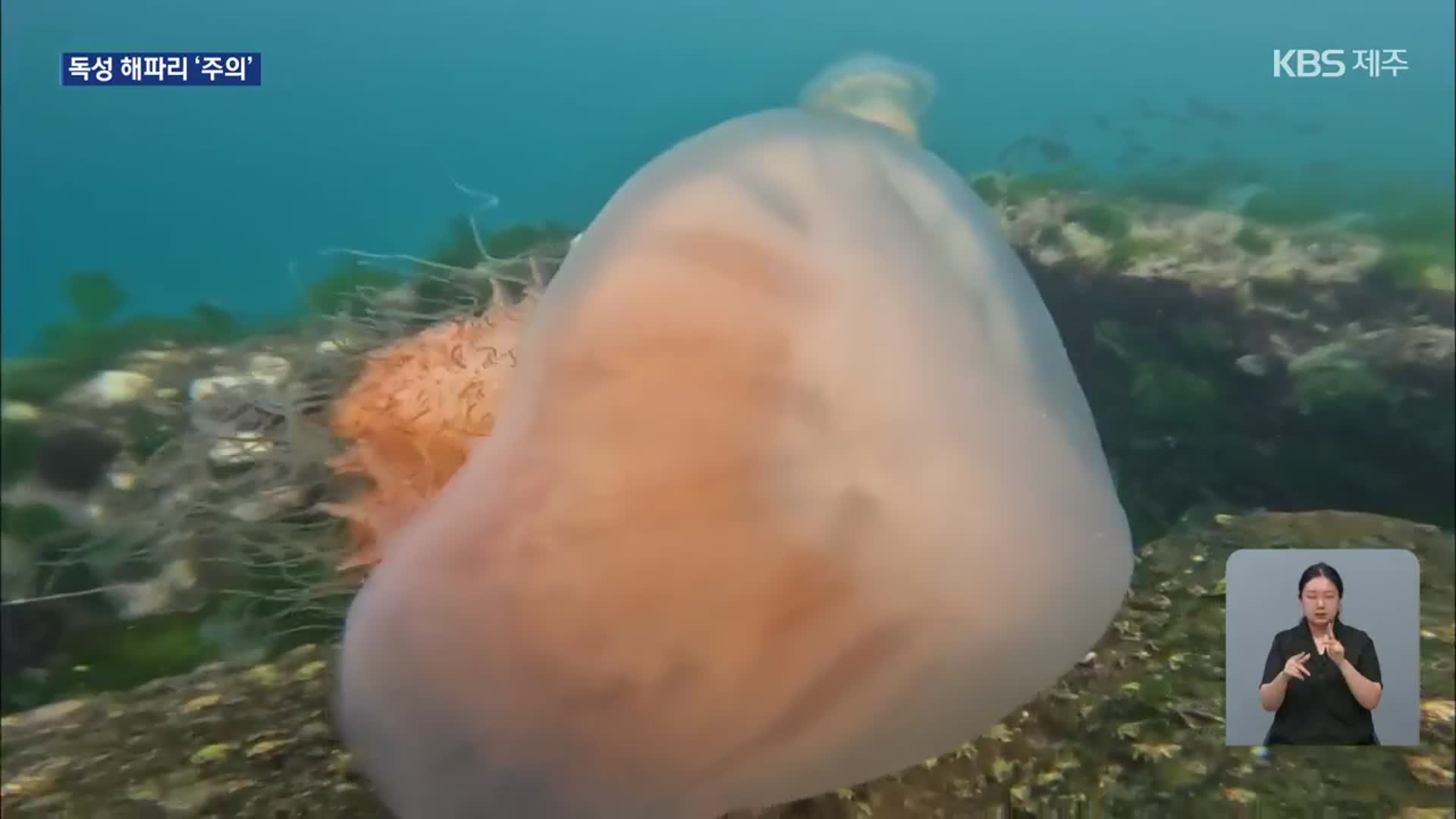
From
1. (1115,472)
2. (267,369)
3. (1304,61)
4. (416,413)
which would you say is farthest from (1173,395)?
(267,369)

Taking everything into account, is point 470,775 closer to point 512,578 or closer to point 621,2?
point 512,578

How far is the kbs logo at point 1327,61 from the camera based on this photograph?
55.7 inches

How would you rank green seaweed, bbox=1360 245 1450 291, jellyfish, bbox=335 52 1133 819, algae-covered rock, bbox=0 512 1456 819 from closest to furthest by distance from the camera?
jellyfish, bbox=335 52 1133 819 → algae-covered rock, bbox=0 512 1456 819 → green seaweed, bbox=1360 245 1450 291

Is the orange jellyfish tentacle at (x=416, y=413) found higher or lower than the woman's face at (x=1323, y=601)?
higher

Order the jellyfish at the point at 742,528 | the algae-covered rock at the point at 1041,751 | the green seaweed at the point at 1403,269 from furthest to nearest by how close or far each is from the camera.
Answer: the green seaweed at the point at 1403,269 < the algae-covered rock at the point at 1041,751 < the jellyfish at the point at 742,528

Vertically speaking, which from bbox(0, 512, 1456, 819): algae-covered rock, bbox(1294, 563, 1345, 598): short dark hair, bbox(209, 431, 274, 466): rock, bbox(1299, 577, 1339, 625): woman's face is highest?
bbox(209, 431, 274, 466): rock

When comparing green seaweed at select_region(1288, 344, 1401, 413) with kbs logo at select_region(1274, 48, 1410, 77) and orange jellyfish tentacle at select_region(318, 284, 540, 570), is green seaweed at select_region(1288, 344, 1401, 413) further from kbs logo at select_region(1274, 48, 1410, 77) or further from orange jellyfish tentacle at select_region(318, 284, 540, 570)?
orange jellyfish tentacle at select_region(318, 284, 540, 570)

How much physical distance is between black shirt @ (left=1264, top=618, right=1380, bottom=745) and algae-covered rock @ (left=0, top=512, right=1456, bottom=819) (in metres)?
0.02

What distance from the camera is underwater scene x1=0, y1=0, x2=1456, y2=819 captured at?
126 centimetres

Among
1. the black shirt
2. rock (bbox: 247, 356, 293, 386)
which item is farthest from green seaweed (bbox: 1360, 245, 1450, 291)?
rock (bbox: 247, 356, 293, 386)

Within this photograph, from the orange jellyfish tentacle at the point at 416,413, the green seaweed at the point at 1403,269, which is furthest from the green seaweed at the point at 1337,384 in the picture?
the orange jellyfish tentacle at the point at 416,413

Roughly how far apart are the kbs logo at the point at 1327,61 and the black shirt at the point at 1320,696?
27.0 inches

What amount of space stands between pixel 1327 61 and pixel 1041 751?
929 mm

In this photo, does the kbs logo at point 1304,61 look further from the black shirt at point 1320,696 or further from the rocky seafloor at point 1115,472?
the black shirt at point 1320,696
